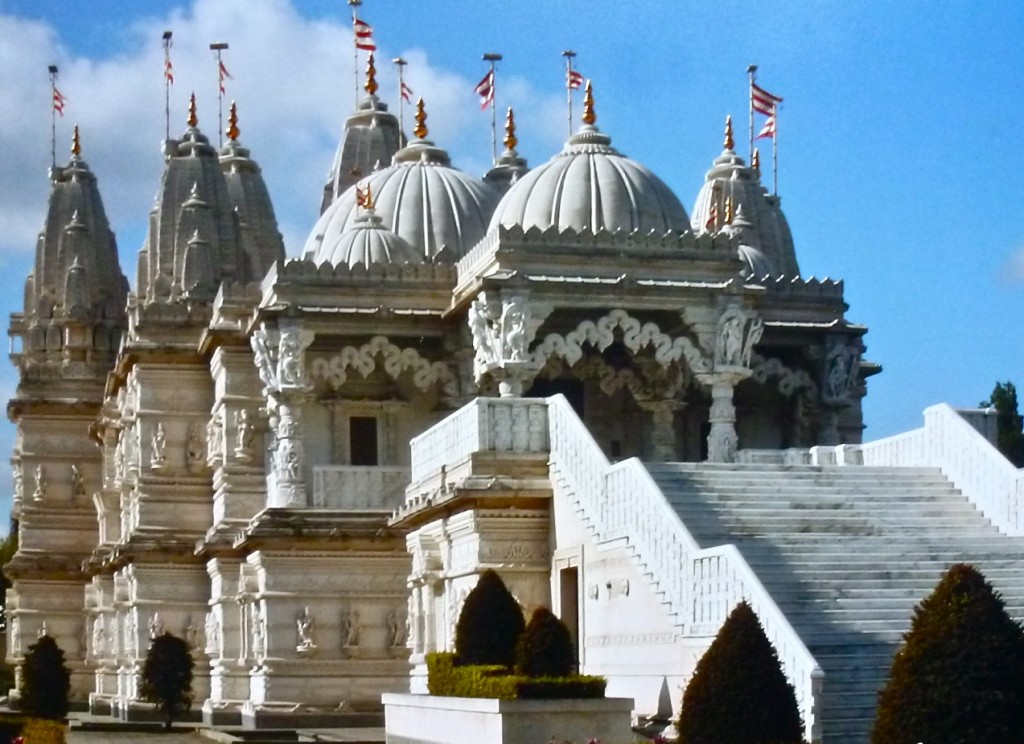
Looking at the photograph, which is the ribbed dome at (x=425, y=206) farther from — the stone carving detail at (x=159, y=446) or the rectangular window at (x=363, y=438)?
the stone carving detail at (x=159, y=446)

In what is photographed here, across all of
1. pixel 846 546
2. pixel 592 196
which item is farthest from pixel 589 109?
pixel 846 546

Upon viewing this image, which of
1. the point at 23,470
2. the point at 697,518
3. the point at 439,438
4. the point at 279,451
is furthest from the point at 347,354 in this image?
the point at 23,470

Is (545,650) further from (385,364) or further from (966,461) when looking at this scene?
(385,364)

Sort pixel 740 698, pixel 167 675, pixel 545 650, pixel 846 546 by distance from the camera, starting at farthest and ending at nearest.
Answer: pixel 167 675, pixel 846 546, pixel 545 650, pixel 740 698

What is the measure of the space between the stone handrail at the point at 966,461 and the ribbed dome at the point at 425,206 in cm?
1210

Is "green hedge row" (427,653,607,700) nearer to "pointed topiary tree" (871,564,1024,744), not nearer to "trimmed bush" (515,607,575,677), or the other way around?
"trimmed bush" (515,607,575,677)

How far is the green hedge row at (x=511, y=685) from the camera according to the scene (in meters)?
20.2

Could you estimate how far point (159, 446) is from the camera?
4269cm

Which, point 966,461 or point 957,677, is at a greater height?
point 966,461

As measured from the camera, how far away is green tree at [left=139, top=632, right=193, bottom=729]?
35375 millimetres

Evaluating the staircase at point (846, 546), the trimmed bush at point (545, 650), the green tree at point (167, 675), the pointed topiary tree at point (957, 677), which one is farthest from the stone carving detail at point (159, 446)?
the pointed topiary tree at point (957, 677)

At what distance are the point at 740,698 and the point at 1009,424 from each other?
2153cm

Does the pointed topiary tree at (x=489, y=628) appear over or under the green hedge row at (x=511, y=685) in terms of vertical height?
over

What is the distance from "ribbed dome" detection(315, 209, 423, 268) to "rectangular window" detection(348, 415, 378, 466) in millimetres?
2713
